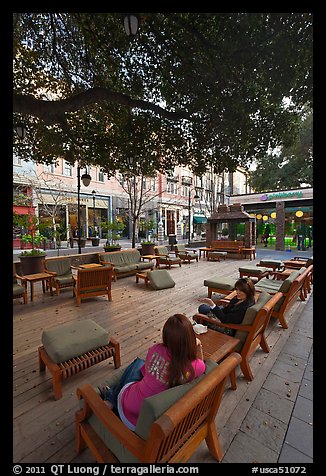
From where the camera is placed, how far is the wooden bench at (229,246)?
14.4 metres

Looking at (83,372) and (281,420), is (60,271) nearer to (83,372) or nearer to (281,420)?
(83,372)

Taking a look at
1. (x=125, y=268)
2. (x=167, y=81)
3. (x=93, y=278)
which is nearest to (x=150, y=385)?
(x=93, y=278)

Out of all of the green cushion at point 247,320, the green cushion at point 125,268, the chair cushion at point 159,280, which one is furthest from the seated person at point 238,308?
the green cushion at point 125,268

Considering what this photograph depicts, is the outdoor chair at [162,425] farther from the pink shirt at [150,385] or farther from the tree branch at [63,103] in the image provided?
the tree branch at [63,103]

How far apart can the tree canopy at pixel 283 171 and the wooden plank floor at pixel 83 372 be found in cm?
1453

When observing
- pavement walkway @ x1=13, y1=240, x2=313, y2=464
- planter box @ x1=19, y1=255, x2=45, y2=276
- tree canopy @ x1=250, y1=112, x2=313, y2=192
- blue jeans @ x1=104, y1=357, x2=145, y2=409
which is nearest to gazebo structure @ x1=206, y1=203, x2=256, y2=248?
tree canopy @ x1=250, y1=112, x2=313, y2=192

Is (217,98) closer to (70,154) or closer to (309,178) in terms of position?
(70,154)

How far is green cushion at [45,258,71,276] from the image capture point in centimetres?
691

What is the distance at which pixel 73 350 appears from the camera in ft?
8.95

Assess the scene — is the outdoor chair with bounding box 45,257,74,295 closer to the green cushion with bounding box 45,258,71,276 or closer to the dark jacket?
the green cushion with bounding box 45,258,71,276

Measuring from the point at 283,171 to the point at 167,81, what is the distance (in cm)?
1717

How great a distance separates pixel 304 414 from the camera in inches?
90.8
